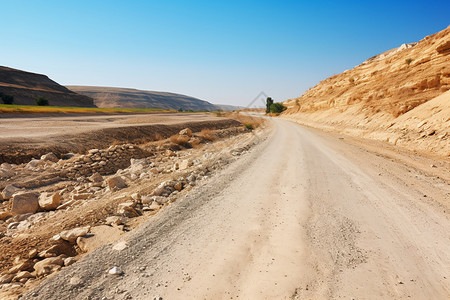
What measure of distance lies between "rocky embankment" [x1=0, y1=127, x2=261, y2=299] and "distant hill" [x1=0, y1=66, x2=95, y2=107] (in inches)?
2763

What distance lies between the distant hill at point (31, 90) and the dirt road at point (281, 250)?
253 feet

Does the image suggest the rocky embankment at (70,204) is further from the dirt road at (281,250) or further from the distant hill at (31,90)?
the distant hill at (31,90)

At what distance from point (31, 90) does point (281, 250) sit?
8842 cm

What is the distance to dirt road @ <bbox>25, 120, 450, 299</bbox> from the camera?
2.38 meters

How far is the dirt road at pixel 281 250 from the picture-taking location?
2383 millimetres

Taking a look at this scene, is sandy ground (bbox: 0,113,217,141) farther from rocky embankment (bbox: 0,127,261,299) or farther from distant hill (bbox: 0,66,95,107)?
distant hill (bbox: 0,66,95,107)

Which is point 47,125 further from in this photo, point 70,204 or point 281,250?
point 281,250

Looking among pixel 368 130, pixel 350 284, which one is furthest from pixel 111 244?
pixel 368 130

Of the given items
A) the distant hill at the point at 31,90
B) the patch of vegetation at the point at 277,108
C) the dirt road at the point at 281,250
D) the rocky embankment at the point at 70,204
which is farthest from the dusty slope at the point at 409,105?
the distant hill at the point at 31,90

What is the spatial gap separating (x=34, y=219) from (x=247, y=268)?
5357mm

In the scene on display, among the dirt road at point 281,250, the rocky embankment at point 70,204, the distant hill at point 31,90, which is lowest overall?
the rocky embankment at point 70,204

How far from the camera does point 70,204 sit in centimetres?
594

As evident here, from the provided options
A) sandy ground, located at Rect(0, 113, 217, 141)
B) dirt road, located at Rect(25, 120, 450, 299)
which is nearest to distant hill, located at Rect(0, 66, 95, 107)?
sandy ground, located at Rect(0, 113, 217, 141)

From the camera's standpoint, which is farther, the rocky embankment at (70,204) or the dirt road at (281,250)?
the rocky embankment at (70,204)
